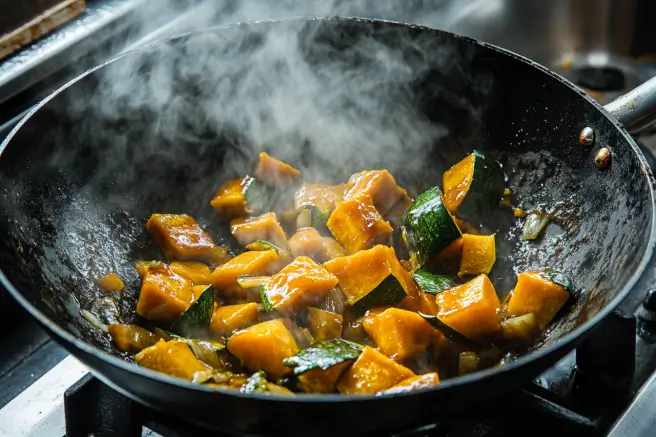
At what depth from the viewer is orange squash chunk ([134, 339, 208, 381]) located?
4.41ft

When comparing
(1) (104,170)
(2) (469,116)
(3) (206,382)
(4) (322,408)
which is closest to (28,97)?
(1) (104,170)

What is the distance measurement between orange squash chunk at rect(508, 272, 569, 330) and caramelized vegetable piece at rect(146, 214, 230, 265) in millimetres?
730

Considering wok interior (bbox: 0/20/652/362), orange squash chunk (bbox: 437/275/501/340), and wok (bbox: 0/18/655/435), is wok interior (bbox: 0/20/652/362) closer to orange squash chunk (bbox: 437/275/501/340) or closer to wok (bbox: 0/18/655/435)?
wok (bbox: 0/18/655/435)

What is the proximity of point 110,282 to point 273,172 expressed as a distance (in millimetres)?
550

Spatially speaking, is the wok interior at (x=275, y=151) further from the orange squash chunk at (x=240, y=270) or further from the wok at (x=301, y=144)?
the orange squash chunk at (x=240, y=270)

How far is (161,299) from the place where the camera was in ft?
5.09

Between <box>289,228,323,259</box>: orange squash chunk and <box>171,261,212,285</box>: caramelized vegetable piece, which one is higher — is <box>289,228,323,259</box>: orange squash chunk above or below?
below

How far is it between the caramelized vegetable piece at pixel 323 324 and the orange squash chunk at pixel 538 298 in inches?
15.3

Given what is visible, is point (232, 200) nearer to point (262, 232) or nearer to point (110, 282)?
point (262, 232)

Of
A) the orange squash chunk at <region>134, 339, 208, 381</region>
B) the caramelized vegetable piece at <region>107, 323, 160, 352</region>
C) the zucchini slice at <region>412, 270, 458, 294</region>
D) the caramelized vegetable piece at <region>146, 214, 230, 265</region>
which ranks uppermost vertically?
the caramelized vegetable piece at <region>146, 214, 230, 265</region>

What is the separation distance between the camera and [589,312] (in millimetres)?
1398

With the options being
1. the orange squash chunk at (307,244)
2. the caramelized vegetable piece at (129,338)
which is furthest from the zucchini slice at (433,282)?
the caramelized vegetable piece at (129,338)

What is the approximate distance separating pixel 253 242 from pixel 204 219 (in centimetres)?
20

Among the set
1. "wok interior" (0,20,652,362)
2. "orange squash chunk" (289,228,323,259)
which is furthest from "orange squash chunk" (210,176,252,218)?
"orange squash chunk" (289,228,323,259)
